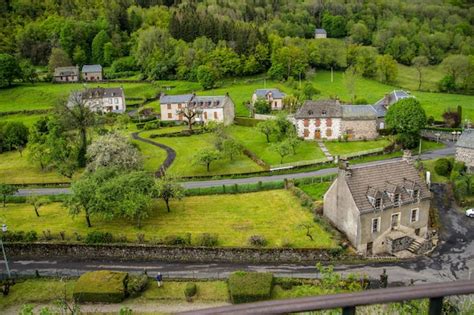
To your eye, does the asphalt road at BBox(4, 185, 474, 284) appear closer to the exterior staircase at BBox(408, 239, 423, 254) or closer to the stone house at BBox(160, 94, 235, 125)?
the exterior staircase at BBox(408, 239, 423, 254)

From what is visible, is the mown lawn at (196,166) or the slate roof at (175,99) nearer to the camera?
the mown lawn at (196,166)

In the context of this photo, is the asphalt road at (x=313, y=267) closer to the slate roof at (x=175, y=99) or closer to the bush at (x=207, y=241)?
the bush at (x=207, y=241)

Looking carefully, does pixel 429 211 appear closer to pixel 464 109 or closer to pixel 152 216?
pixel 152 216

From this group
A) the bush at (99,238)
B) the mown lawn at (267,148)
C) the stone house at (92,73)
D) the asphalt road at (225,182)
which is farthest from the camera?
the stone house at (92,73)

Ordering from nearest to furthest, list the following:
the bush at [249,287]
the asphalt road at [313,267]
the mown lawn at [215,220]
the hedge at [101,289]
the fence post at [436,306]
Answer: the fence post at [436,306], the bush at [249,287], the hedge at [101,289], the asphalt road at [313,267], the mown lawn at [215,220]

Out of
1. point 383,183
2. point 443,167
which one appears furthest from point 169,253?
point 443,167

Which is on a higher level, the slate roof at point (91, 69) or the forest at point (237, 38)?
the forest at point (237, 38)

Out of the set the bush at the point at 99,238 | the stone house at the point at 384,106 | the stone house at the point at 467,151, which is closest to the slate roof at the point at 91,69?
Result: the stone house at the point at 384,106

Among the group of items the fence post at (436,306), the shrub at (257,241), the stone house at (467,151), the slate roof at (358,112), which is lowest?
the shrub at (257,241)
